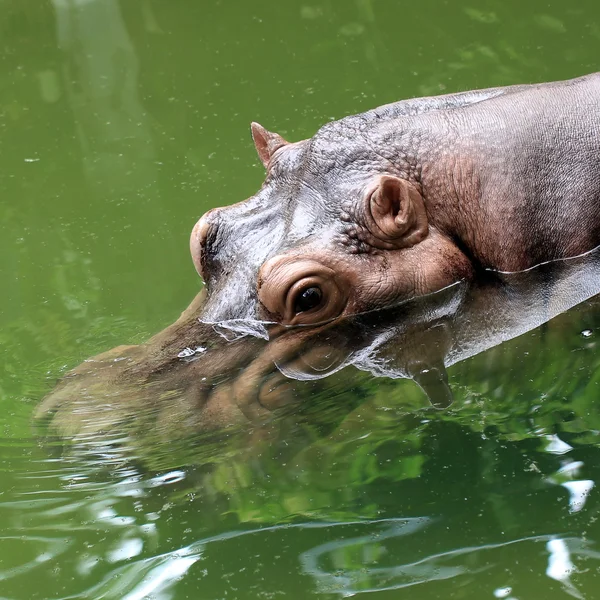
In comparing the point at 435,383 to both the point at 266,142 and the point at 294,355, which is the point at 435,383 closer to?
the point at 294,355

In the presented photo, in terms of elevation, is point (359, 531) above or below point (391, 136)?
below

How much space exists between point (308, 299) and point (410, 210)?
560mm

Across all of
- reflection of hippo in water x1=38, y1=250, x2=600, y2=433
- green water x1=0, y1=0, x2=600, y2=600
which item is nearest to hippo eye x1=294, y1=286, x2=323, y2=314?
reflection of hippo in water x1=38, y1=250, x2=600, y2=433

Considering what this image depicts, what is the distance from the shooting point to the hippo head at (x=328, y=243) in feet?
12.7

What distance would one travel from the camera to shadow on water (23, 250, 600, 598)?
299 centimetres

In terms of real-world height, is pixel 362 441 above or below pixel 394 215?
below

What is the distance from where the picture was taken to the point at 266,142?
4.80 m

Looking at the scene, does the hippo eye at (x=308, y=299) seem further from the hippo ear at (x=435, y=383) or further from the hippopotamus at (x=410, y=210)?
the hippo ear at (x=435, y=383)

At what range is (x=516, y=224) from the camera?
4043 mm

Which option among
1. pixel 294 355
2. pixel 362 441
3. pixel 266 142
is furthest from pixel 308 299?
pixel 266 142

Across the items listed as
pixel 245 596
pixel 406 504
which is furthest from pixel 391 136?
pixel 245 596

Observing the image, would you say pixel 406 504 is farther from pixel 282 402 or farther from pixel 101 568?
pixel 101 568

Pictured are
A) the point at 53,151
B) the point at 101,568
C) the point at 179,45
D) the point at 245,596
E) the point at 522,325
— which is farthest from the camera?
the point at 179,45

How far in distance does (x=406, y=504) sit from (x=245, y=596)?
2.00ft
